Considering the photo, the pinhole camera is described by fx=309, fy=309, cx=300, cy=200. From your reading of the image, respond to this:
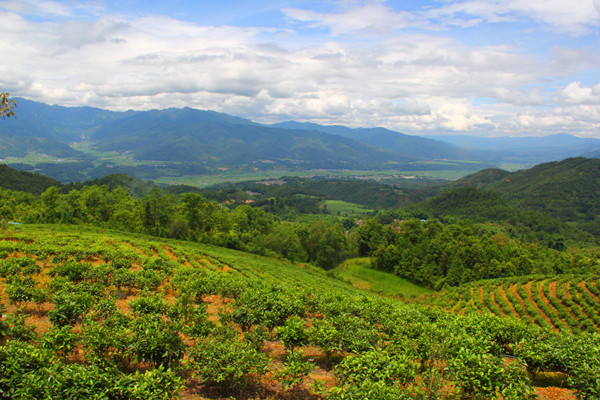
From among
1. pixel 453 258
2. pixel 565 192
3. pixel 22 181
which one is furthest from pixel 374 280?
pixel 565 192

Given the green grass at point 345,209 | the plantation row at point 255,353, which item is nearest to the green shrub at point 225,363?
the plantation row at point 255,353

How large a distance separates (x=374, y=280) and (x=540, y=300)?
92.5 feet

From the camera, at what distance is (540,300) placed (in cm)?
3581

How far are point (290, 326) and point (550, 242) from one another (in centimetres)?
12044

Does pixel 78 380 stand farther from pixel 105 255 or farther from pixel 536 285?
pixel 536 285

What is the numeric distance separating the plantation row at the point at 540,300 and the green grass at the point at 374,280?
847cm

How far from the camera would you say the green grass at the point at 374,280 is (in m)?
53.9

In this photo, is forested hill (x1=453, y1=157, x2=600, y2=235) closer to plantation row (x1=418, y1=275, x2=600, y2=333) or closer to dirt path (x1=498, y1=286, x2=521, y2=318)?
plantation row (x1=418, y1=275, x2=600, y2=333)

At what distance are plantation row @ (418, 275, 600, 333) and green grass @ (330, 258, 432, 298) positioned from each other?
27.8 feet

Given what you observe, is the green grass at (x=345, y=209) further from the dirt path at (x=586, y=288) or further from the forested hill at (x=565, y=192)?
the dirt path at (x=586, y=288)

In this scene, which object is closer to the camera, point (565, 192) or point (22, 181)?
point (22, 181)

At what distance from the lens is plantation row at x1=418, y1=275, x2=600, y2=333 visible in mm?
31562

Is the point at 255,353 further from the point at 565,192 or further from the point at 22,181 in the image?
the point at 565,192

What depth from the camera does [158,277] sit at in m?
20.3
